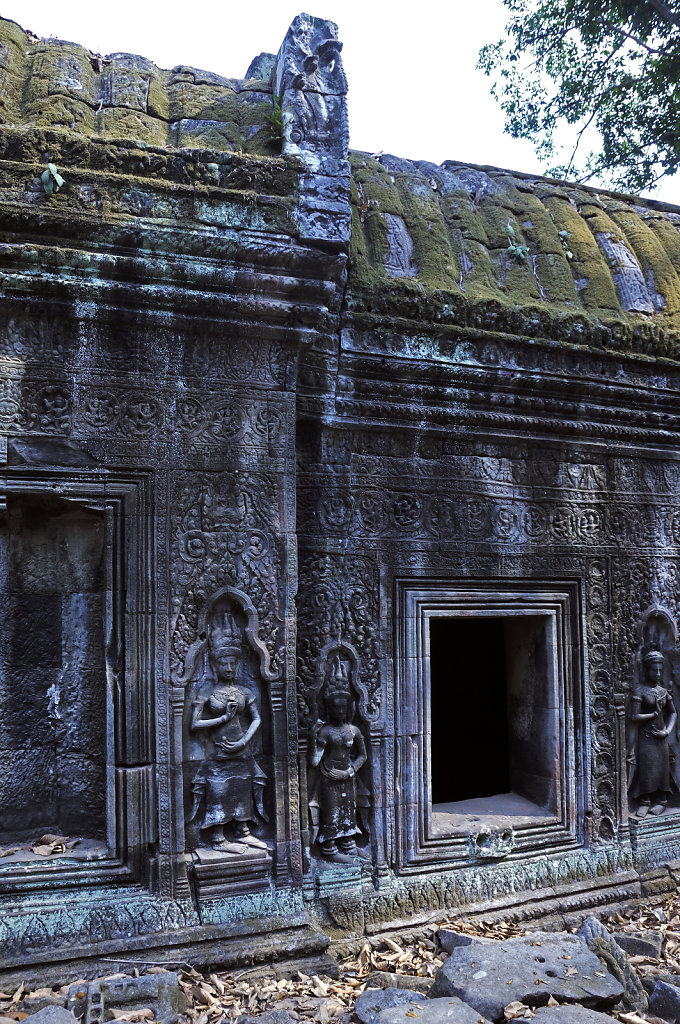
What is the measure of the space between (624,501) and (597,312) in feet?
4.44

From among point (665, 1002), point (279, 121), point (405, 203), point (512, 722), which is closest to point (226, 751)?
point (665, 1002)

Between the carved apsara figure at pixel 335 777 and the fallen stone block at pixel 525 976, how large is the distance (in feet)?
2.92

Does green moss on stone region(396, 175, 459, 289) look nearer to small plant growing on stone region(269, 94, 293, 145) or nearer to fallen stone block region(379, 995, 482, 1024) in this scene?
small plant growing on stone region(269, 94, 293, 145)

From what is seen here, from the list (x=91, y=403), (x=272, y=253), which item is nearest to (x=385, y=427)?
(x=272, y=253)

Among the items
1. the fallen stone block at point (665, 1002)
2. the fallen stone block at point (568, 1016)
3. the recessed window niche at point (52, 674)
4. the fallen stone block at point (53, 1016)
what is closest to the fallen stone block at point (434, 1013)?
the fallen stone block at point (568, 1016)

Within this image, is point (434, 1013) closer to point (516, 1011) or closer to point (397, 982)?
point (516, 1011)

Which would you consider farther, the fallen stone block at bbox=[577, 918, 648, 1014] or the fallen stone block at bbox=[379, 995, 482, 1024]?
the fallen stone block at bbox=[577, 918, 648, 1014]

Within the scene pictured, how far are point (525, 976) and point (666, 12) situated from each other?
11338mm

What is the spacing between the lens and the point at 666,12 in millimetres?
9766

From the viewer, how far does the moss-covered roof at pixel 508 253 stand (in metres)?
4.65

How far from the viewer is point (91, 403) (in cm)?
360

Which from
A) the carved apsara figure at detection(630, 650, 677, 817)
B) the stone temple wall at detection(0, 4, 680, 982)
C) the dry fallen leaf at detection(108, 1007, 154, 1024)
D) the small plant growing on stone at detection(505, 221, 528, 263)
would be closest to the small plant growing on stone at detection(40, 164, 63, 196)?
the stone temple wall at detection(0, 4, 680, 982)

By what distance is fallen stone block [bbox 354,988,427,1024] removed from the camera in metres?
3.13

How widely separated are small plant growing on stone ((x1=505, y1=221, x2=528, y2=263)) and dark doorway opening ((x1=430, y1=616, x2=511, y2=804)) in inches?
129
